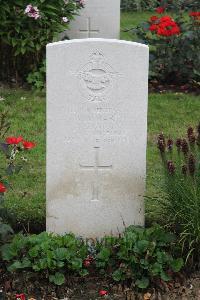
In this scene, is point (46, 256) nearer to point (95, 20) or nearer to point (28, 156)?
point (28, 156)

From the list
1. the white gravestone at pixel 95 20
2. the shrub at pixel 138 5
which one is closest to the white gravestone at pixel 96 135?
the white gravestone at pixel 95 20

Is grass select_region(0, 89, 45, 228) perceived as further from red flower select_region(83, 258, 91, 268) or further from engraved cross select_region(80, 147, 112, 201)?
red flower select_region(83, 258, 91, 268)

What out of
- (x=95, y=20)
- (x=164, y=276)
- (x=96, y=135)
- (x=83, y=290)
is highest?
(x=95, y=20)

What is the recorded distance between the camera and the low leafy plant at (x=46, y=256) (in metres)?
4.51

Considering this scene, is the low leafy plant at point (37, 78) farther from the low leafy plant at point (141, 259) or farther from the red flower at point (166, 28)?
the low leafy plant at point (141, 259)

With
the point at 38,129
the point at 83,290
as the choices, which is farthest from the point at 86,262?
the point at 38,129

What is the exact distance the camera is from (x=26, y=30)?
8664mm

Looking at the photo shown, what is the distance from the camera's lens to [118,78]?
4711 mm

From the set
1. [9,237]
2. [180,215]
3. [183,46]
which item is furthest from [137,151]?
[183,46]

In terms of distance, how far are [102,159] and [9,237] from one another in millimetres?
739

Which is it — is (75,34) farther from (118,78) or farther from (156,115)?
(118,78)

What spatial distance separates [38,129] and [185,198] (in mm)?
3068

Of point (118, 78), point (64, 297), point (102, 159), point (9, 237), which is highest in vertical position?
point (118, 78)

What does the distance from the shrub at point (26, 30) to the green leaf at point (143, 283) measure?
4.54m
